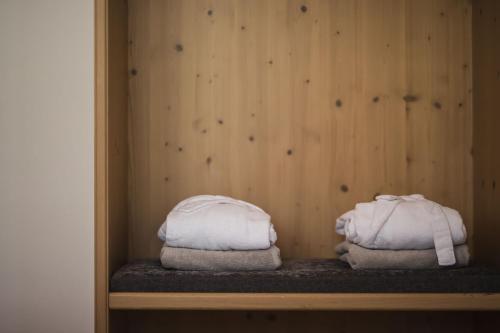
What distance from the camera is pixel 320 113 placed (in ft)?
7.37

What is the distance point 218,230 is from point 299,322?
2.14 feet

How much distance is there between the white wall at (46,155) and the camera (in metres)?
1.75

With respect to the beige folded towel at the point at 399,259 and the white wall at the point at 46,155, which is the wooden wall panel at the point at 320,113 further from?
the white wall at the point at 46,155

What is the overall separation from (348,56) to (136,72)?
0.88m

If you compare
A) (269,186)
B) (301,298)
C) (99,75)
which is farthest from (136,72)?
(301,298)

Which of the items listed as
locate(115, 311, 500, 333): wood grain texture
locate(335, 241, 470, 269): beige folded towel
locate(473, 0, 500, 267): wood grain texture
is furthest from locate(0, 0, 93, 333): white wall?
locate(473, 0, 500, 267): wood grain texture

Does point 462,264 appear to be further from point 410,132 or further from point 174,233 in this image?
point 174,233

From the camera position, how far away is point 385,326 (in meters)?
2.22

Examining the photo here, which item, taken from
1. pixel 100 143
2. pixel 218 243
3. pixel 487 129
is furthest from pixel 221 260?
pixel 487 129

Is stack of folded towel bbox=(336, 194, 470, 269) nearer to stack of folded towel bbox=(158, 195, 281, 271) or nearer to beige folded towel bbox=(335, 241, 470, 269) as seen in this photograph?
beige folded towel bbox=(335, 241, 470, 269)

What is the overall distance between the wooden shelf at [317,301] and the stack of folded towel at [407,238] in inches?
4.9

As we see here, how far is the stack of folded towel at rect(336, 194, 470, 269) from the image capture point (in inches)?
72.1

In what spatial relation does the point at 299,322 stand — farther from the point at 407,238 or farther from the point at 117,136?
the point at 117,136

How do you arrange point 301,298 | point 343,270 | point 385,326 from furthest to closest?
point 385,326
point 343,270
point 301,298
